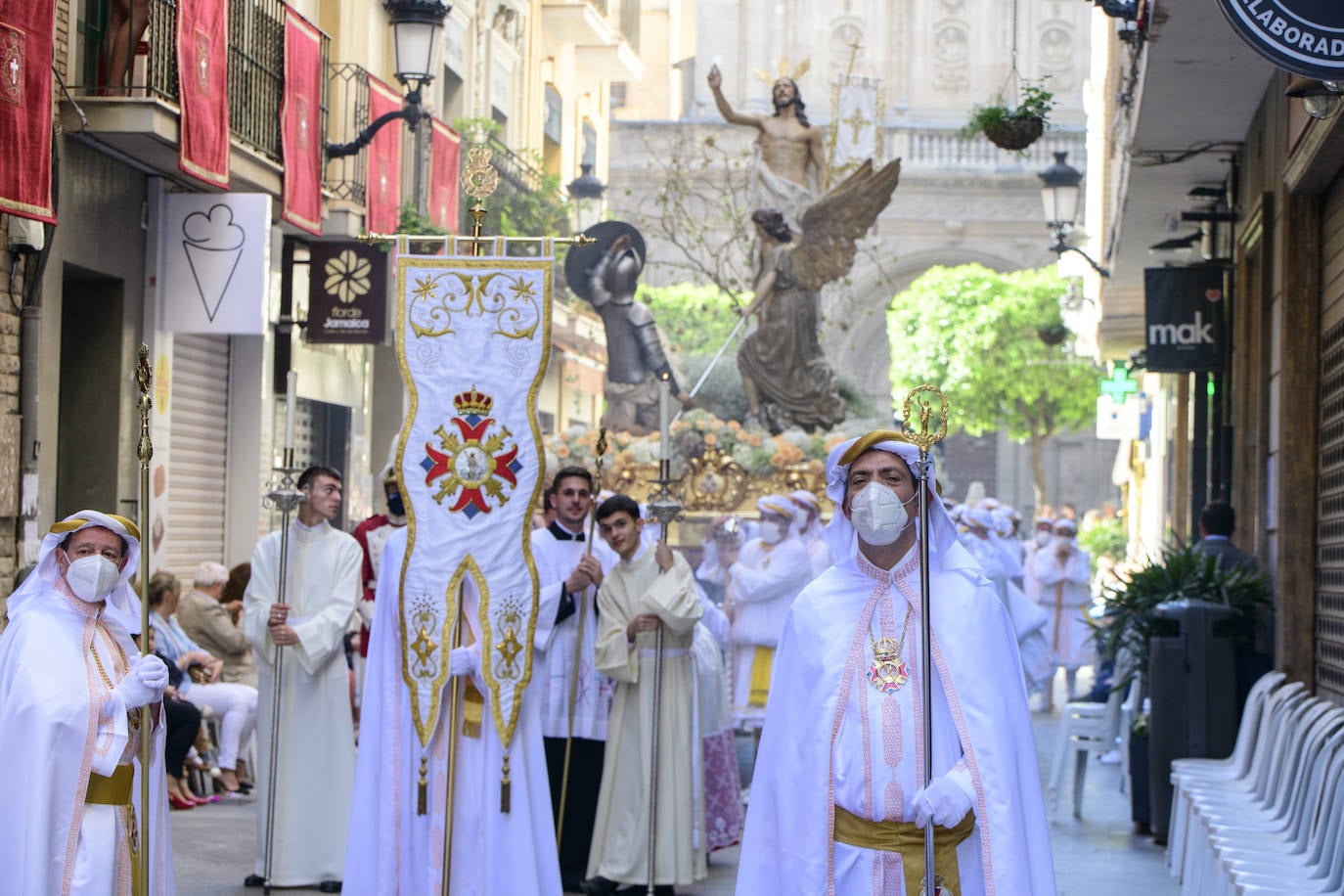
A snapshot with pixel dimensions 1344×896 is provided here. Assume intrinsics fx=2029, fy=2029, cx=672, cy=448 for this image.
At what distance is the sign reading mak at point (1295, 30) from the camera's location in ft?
20.8

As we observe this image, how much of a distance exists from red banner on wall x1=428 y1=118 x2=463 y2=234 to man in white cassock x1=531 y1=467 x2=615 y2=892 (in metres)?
11.3

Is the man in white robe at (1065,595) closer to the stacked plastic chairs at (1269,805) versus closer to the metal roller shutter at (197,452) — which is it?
the metal roller shutter at (197,452)

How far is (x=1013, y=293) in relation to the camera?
47.9 meters

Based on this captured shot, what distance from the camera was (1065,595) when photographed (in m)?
19.5

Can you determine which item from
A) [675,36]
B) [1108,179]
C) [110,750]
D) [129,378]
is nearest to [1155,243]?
[1108,179]

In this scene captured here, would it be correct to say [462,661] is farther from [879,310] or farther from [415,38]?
[879,310]

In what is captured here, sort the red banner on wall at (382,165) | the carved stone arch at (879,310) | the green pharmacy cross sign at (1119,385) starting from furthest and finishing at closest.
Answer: the carved stone arch at (879,310), the green pharmacy cross sign at (1119,385), the red banner on wall at (382,165)

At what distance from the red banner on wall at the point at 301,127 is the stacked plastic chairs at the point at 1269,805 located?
9027mm

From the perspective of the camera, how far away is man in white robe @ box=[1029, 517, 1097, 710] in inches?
755

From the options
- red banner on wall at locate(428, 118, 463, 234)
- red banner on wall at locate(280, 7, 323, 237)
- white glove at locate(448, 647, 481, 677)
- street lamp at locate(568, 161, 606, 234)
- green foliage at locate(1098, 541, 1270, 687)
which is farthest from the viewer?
street lamp at locate(568, 161, 606, 234)

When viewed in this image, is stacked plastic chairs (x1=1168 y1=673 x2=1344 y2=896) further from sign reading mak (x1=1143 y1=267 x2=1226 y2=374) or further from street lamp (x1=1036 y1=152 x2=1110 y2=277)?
street lamp (x1=1036 y1=152 x2=1110 y2=277)

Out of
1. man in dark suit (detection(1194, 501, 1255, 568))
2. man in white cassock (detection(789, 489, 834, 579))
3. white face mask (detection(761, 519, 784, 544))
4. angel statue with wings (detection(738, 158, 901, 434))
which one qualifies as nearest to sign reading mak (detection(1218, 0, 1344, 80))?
man in dark suit (detection(1194, 501, 1255, 568))

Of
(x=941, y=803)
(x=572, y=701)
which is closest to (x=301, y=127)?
(x=572, y=701)

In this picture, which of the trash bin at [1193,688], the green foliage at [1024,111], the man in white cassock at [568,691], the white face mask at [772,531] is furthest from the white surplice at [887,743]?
the green foliage at [1024,111]
